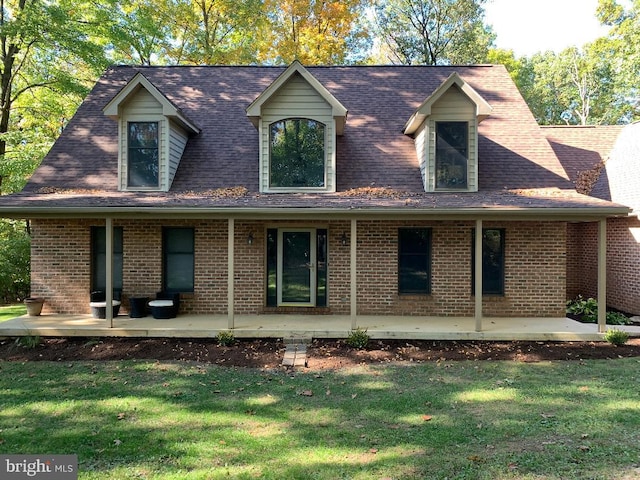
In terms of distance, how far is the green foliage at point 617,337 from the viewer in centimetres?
809

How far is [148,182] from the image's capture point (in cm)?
1017

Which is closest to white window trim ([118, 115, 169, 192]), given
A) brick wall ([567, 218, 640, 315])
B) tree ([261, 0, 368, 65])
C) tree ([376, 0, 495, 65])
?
brick wall ([567, 218, 640, 315])

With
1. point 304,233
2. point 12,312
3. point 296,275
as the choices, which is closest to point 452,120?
point 304,233

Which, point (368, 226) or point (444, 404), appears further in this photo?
point (368, 226)

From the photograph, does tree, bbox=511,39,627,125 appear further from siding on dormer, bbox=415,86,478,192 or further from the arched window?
the arched window

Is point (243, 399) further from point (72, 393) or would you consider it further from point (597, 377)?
point (597, 377)

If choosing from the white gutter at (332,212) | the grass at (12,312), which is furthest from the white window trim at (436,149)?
the grass at (12,312)

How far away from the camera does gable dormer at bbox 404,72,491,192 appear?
9852mm

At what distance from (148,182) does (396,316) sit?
676 cm

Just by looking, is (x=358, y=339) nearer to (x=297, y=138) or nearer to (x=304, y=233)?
(x=304, y=233)

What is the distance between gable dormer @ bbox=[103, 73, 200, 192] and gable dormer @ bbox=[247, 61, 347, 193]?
7.18ft

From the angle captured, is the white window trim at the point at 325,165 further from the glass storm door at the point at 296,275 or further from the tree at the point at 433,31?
the tree at the point at 433,31

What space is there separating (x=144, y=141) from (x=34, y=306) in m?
4.59

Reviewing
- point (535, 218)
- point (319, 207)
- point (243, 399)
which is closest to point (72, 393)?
point (243, 399)
